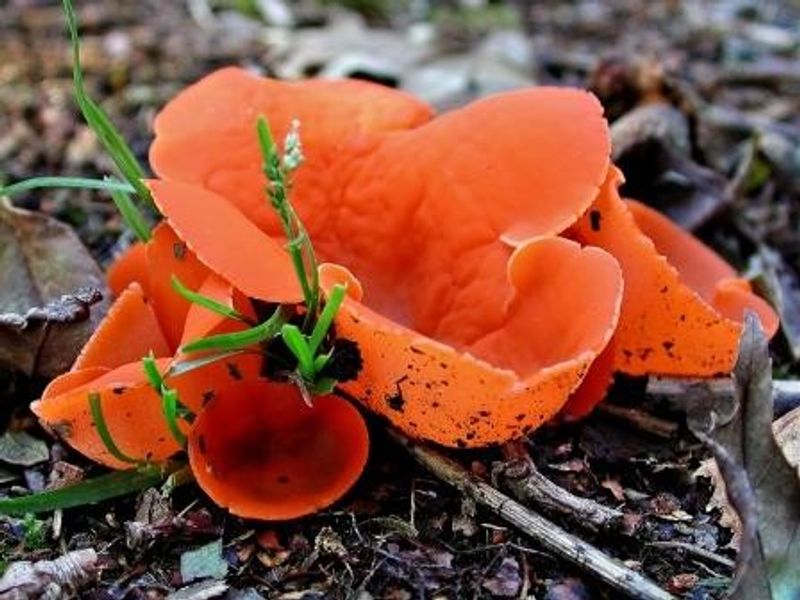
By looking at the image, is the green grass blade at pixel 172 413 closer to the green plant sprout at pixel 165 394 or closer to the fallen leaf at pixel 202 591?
the green plant sprout at pixel 165 394

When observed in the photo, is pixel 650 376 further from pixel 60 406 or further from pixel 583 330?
pixel 60 406

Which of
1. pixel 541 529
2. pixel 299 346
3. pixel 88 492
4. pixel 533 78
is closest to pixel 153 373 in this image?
pixel 299 346

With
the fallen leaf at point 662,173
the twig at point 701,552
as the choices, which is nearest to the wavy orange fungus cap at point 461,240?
the twig at point 701,552

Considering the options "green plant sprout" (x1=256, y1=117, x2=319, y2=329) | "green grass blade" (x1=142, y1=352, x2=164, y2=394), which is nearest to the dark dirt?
"green grass blade" (x1=142, y1=352, x2=164, y2=394)

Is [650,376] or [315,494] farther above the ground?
[315,494]

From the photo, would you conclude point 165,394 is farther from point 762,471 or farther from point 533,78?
point 533,78

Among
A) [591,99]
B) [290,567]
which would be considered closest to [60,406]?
[290,567]
